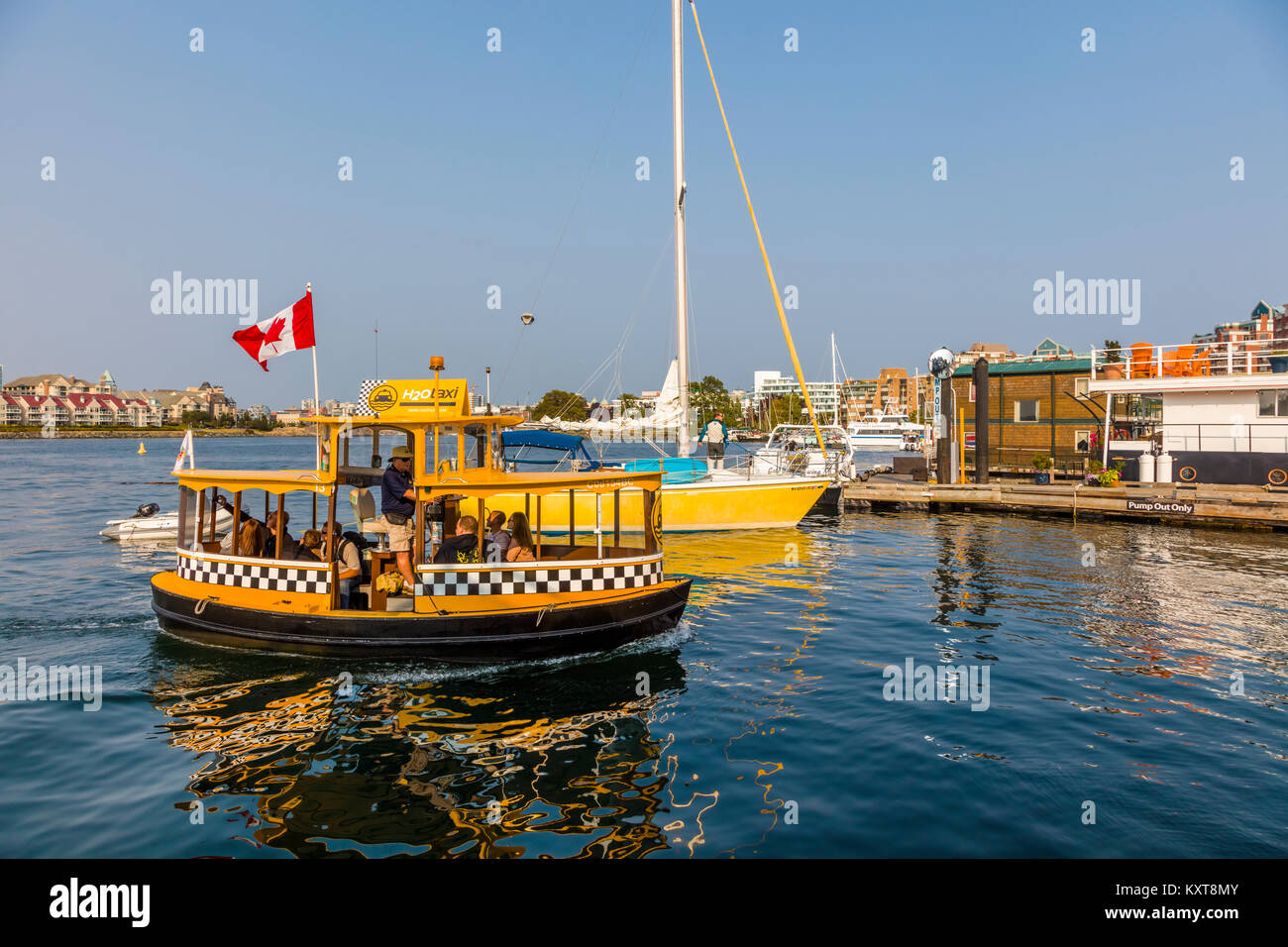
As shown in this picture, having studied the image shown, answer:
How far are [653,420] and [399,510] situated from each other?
1970cm

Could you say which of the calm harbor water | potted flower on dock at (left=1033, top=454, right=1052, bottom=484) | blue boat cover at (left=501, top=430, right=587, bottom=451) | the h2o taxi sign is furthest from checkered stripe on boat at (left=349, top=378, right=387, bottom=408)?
potted flower on dock at (left=1033, top=454, right=1052, bottom=484)

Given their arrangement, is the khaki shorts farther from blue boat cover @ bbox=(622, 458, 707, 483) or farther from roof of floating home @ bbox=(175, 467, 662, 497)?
blue boat cover @ bbox=(622, 458, 707, 483)

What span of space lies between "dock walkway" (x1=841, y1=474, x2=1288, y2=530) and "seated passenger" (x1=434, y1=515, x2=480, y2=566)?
2491cm

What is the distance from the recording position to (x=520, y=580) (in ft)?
40.4

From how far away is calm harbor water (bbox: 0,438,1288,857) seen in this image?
23.6 feet

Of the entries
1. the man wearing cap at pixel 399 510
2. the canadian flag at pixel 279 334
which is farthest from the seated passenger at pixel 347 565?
the canadian flag at pixel 279 334

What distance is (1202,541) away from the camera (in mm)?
23828

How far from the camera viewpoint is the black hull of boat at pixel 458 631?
11969 mm

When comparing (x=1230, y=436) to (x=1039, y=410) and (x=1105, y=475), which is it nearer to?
(x=1105, y=475)

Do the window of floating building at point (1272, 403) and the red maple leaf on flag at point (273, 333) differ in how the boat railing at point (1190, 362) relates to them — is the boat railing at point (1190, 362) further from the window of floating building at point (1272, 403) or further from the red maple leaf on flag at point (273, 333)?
the red maple leaf on flag at point (273, 333)

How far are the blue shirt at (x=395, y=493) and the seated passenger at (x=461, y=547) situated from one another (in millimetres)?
793

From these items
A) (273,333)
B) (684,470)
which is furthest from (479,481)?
(684,470)
